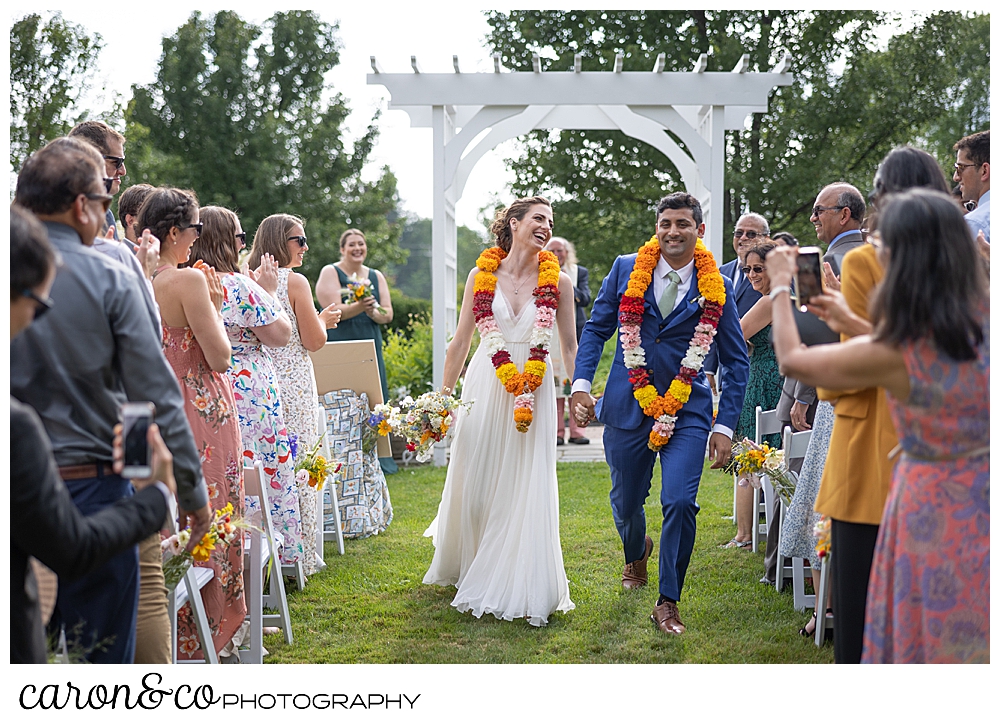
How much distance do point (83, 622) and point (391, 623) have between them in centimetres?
234

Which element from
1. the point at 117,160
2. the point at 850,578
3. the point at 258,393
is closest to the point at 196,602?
the point at 258,393

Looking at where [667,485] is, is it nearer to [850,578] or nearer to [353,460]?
[850,578]

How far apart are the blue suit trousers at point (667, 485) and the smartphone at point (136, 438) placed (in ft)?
8.83

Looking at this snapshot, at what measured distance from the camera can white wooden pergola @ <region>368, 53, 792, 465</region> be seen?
8648mm

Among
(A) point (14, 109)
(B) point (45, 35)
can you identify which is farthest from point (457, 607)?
(B) point (45, 35)

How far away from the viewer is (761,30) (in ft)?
48.6

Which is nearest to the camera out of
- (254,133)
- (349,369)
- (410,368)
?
(349,369)

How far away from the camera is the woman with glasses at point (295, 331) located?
17.9 ft

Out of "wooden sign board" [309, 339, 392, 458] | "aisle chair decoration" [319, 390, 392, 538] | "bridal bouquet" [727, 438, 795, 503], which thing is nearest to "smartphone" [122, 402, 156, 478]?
"bridal bouquet" [727, 438, 795, 503]

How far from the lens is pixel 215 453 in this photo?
405 cm

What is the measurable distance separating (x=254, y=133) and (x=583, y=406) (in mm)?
19816

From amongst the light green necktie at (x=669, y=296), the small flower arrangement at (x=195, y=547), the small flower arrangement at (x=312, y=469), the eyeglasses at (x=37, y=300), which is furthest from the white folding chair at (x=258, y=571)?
the light green necktie at (x=669, y=296)

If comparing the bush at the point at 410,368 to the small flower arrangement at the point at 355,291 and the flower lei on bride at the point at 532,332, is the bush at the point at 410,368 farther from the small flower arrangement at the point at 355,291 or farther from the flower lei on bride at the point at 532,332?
the flower lei on bride at the point at 532,332

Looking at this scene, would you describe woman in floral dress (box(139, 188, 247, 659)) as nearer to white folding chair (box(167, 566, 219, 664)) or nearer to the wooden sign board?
white folding chair (box(167, 566, 219, 664))
